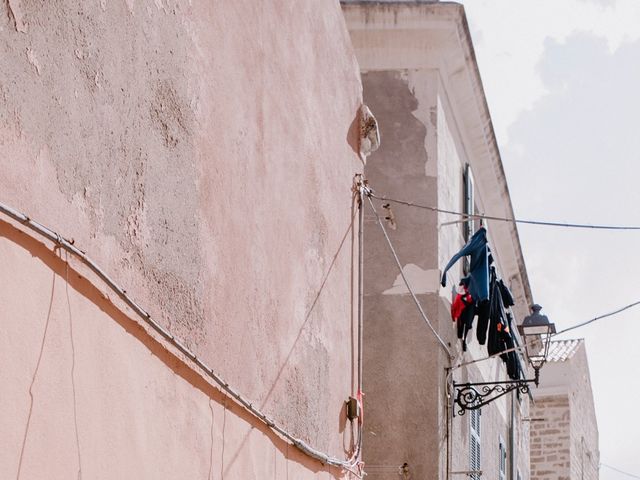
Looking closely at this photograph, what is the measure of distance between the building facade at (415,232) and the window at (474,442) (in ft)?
0.08

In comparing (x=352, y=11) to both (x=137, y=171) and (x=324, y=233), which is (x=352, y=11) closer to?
(x=324, y=233)

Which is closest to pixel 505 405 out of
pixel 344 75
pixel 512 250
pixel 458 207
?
pixel 512 250

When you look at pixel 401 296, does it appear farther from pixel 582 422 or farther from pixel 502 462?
pixel 582 422

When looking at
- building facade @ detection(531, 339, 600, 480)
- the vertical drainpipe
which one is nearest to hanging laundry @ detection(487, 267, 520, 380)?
the vertical drainpipe

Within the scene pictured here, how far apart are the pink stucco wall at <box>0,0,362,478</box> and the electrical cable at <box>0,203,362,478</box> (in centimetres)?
5

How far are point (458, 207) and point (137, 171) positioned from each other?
30.6 ft

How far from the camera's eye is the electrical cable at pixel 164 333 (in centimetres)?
408

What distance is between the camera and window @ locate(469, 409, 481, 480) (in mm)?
13875

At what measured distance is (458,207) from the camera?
14070 millimetres

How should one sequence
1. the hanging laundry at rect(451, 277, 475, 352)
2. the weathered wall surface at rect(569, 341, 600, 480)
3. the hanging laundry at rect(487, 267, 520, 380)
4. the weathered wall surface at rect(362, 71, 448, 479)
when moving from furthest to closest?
the weathered wall surface at rect(569, 341, 600, 480)
the hanging laundry at rect(487, 267, 520, 380)
the hanging laundry at rect(451, 277, 475, 352)
the weathered wall surface at rect(362, 71, 448, 479)

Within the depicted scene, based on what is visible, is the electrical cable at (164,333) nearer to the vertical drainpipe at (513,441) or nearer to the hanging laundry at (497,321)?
the hanging laundry at (497,321)

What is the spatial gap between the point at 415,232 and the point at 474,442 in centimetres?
298

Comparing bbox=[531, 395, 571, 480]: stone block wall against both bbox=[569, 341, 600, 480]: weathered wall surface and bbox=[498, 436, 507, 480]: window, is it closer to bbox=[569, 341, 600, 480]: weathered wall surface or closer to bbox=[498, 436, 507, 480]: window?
bbox=[569, 341, 600, 480]: weathered wall surface

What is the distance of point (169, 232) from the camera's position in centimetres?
539
